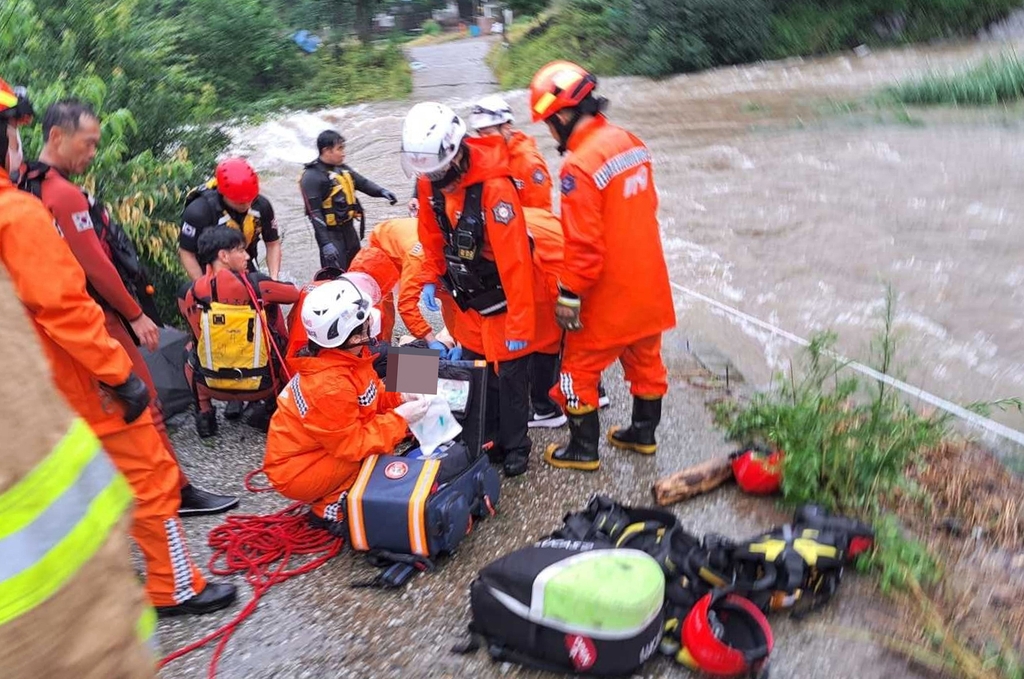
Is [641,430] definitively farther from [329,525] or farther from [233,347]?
[233,347]

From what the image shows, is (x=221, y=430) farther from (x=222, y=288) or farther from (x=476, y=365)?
(x=476, y=365)

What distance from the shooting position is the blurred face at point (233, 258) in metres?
4.47

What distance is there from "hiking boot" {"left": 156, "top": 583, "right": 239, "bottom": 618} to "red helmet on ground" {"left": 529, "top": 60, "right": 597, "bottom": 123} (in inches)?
98.8

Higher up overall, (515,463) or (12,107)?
(12,107)

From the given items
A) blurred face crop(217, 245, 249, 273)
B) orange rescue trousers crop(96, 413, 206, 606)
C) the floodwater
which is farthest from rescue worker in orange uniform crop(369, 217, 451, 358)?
the floodwater

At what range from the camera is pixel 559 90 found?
3.79 meters

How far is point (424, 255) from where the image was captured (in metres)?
4.50

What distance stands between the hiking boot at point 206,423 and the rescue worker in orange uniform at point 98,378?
1.61 meters

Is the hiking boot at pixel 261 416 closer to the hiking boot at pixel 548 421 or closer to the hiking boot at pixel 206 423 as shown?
the hiking boot at pixel 206 423

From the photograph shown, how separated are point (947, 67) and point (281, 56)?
1590 centimetres

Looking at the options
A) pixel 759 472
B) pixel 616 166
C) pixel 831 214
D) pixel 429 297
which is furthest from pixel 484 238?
pixel 831 214

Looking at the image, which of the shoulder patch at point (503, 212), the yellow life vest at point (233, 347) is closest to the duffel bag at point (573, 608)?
the shoulder patch at point (503, 212)

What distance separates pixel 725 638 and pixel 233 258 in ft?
10.5

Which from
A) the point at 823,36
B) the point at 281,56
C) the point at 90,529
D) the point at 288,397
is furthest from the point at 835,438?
the point at 281,56
